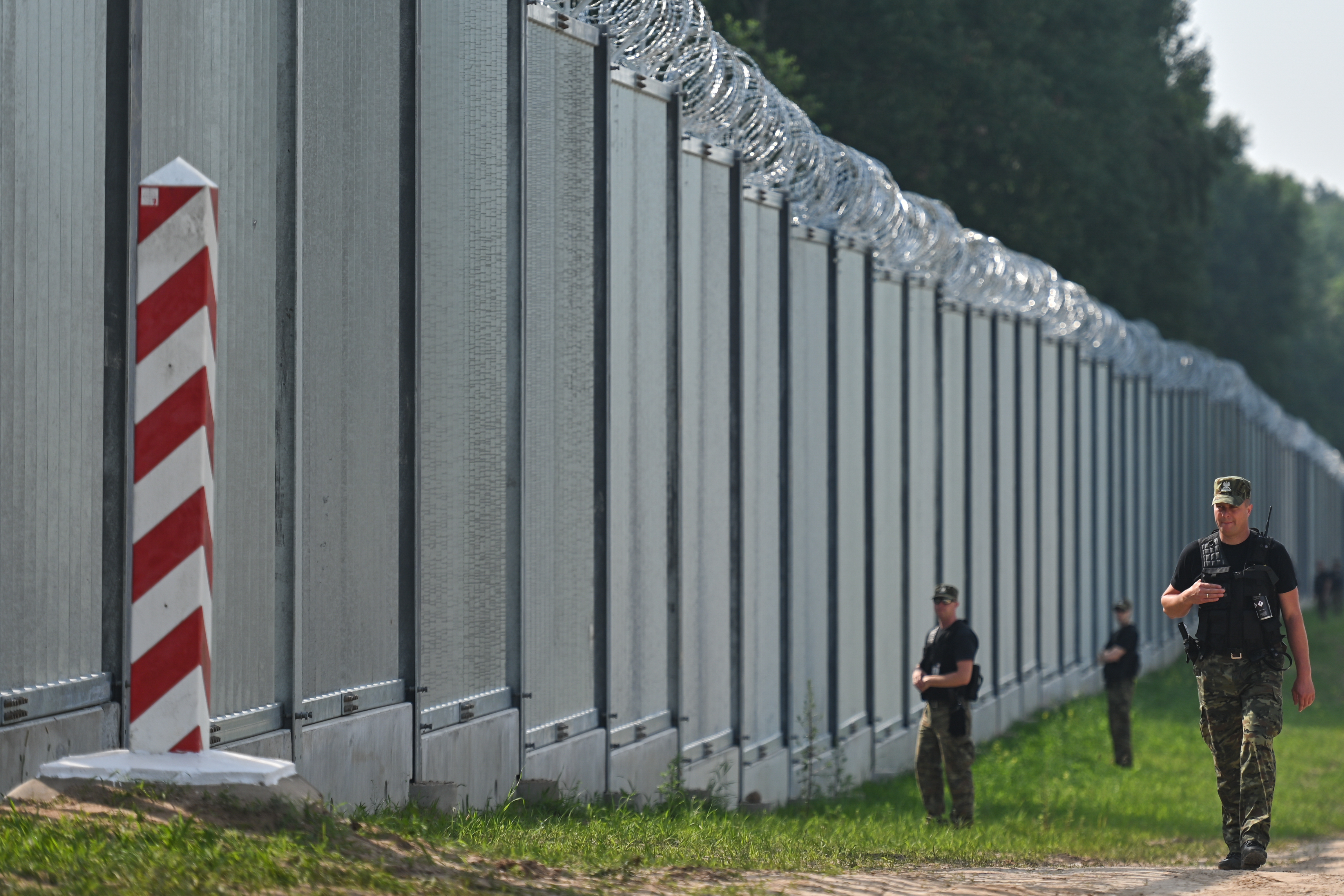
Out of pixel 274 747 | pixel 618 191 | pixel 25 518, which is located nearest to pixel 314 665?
pixel 274 747

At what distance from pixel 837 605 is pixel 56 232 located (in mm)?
10395

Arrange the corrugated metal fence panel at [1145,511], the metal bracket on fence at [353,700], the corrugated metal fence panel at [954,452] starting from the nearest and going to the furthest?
the metal bracket on fence at [353,700] → the corrugated metal fence panel at [954,452] → the corrugated metal fence panel at [1145,511]

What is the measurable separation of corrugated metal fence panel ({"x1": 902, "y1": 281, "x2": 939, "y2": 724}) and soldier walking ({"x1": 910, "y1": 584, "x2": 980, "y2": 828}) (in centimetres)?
516

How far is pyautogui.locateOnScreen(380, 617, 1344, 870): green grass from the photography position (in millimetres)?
8156

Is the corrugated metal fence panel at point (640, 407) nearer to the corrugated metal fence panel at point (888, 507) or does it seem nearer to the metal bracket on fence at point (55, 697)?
the metal bracket on fence at point (55, 697)

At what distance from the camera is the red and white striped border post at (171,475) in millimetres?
5996

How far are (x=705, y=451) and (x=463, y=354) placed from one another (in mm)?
3856

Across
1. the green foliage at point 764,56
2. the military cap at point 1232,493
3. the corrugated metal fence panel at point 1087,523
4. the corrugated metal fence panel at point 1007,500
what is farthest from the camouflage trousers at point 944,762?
the green foliage at point 764,56

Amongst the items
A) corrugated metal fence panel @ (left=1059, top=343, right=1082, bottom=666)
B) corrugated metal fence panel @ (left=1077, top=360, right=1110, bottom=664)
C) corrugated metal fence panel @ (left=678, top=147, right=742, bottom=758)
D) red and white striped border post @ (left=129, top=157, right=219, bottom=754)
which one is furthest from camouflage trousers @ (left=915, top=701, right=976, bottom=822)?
corrugated metal fence panel @ (left=1077, top=360, right=1110, bottom=664)

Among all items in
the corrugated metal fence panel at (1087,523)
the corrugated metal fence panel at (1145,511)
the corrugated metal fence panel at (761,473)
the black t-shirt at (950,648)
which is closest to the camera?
the black t-shirt at (950,648)

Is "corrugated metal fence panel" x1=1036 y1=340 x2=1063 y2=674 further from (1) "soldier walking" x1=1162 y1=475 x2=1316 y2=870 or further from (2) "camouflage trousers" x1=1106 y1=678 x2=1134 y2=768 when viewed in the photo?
(1) "soldier walking" x1=1162 y1=475 x2=1316 y2=870

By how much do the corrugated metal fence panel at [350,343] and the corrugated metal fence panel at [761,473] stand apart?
5.21 metres

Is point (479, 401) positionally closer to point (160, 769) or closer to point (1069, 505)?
point (160, 769)

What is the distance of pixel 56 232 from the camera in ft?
21.6
